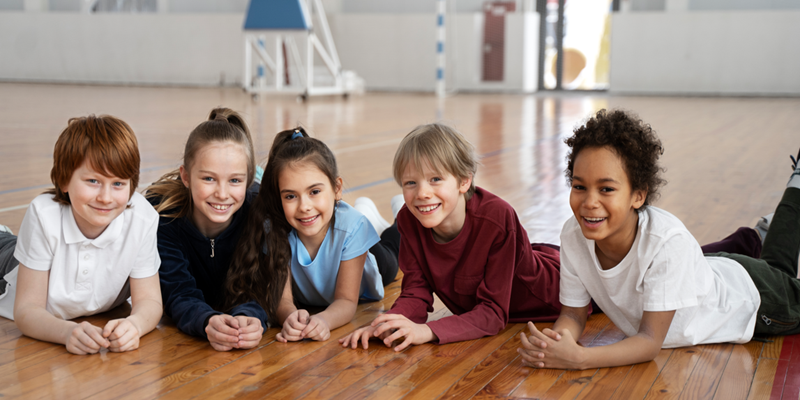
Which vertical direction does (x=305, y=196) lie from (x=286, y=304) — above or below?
above

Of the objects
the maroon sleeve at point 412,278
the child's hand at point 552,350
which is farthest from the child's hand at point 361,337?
the child's hand at point 552,350

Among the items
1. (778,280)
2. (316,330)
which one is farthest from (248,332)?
(778,280)

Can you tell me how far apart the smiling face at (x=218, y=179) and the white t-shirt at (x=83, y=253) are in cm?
13

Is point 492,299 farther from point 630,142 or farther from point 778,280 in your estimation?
point 778,280

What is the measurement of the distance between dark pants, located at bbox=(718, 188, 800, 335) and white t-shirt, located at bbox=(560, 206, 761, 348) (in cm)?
3

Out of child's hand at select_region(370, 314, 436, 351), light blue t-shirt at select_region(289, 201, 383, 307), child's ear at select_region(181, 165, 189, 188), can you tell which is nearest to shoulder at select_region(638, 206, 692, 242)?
A: child's hand at select_region(370, 314, 436, 351)

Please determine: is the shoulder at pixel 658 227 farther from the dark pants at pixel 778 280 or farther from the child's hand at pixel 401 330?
the child's hand at pixel 401 330

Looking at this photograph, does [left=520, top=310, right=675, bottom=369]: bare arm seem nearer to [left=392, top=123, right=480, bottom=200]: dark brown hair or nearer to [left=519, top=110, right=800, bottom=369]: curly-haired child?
[left=519, top=110, right=800, bottom=369]: curly-haired child

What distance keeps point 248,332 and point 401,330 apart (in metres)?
0.37

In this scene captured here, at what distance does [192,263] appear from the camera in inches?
80.2

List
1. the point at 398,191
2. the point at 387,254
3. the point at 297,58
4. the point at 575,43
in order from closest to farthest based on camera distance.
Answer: the point at 387,254 < the point at 398,191 < the point at 297,58 < the point at 575,43

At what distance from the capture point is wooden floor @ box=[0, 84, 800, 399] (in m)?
1.54

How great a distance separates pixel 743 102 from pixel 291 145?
32.5 ft

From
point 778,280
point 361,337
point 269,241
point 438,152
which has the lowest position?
point 361,337
